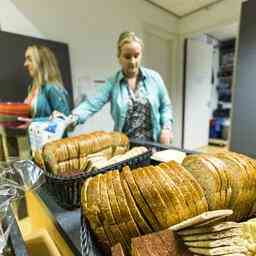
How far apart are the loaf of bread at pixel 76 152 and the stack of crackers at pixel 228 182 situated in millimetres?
326

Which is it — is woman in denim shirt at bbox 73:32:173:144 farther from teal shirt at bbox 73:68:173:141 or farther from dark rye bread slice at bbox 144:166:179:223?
dark rye bread slice at bbox 144:166:179:223

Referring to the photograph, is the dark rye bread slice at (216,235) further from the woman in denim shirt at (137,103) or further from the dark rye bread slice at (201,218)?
the woman in denim shirt at (137,103)

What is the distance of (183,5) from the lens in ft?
8.18

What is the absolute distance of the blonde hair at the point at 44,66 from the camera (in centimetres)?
146

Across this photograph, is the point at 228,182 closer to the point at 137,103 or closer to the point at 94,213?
the point at 94,213

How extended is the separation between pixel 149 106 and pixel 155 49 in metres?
1.97

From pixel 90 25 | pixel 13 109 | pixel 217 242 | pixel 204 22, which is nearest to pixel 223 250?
pixel 217 242

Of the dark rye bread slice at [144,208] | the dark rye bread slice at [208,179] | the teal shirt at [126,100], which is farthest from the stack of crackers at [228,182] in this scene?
→ the teal shirt at [126,100]

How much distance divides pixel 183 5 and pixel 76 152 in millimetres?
2606

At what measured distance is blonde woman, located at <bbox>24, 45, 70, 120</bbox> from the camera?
1.38 meters

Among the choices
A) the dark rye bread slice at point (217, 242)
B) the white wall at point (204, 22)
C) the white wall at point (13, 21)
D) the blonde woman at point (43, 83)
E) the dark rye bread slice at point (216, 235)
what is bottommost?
the dark rye bread slice at point (217, 242)

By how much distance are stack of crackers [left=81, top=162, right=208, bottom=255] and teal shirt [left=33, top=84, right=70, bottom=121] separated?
1.08 meters

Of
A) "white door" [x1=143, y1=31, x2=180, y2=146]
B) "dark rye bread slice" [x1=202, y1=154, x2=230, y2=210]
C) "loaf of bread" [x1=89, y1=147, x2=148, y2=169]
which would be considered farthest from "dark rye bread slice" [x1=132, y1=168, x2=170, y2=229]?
"white door" [x1=143, y1=31, x2=180, y2=146]

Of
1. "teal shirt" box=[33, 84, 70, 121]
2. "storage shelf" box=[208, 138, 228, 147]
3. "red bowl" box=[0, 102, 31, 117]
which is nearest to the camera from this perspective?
"red bowl" box=[0, 102, 31, 117]
